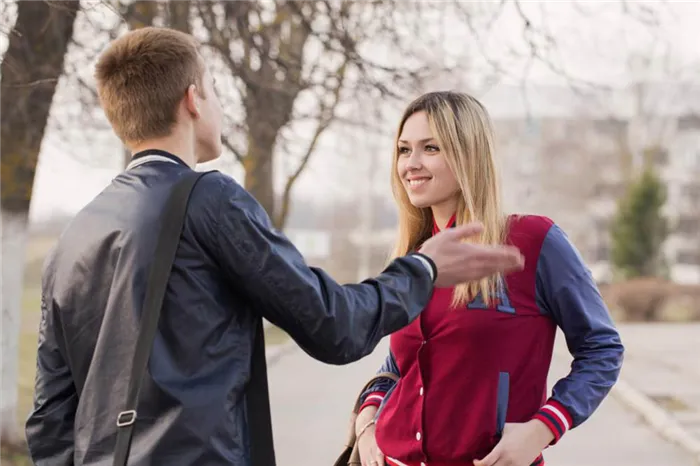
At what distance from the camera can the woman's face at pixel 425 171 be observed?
10.3 feet

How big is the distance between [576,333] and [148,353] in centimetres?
129

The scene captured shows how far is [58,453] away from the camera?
100 inches

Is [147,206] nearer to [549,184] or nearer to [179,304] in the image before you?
[179,304]

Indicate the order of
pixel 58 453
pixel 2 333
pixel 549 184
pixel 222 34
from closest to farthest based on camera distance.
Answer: pixel 58 453 → pixel 222 34 → pixel 2 333 → pixel 549 184

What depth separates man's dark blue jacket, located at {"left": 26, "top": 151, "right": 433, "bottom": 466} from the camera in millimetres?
2246

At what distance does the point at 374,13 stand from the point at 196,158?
679 centimetres

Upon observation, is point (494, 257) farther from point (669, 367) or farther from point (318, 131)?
Answer: point (669, 367)

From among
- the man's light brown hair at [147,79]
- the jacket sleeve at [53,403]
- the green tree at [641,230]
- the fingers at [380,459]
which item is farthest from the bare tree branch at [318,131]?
the green tree at [641,230]

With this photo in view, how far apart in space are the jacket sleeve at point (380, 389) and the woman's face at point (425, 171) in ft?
1.72

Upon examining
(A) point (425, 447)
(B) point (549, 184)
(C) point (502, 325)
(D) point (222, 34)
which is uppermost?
(D) point (222, 34)

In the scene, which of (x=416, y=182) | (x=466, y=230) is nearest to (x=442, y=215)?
(x=416, y=182)

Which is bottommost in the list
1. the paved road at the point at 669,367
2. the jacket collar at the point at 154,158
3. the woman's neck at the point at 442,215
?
the paved road at the point at 669,367

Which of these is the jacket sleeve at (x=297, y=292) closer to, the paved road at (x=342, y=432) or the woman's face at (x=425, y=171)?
the woman's face at (x=425, y=171)

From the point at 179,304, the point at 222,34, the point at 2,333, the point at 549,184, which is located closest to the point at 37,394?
the point at 179,304
